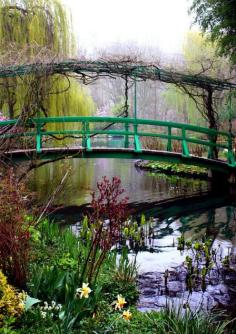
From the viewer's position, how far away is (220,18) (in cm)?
1020

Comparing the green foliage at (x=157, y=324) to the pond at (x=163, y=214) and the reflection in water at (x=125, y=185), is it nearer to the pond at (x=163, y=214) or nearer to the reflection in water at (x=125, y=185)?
the pond at (x=163, y=214)

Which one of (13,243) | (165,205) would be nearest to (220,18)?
(165,205)

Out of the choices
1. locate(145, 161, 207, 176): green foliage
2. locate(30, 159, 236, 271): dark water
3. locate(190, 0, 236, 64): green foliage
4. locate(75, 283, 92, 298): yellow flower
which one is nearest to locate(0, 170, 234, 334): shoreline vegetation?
locate(75, 283, 92, 298): yellow flower

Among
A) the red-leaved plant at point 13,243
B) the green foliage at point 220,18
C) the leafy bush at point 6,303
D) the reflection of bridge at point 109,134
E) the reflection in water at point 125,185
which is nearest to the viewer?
the leafy bush at point 6,303

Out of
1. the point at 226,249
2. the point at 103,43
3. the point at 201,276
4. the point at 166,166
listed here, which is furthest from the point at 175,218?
the point at 103,43

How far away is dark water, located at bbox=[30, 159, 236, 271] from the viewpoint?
7.05 meters

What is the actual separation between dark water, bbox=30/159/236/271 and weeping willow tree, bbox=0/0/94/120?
2.24 metres

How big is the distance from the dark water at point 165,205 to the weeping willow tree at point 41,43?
2243 mm

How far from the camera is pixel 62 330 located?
3.29 meters

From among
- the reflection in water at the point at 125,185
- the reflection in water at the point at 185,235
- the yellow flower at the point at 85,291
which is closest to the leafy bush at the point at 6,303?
the yellow flower at the point at 85,291

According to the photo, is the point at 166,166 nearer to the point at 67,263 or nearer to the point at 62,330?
the point at 67,263

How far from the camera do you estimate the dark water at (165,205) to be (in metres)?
7.05

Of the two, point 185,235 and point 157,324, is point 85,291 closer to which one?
point 157,324

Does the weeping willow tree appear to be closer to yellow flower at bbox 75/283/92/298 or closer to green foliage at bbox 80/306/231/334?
green foliage at bbox 80/306/231/334
